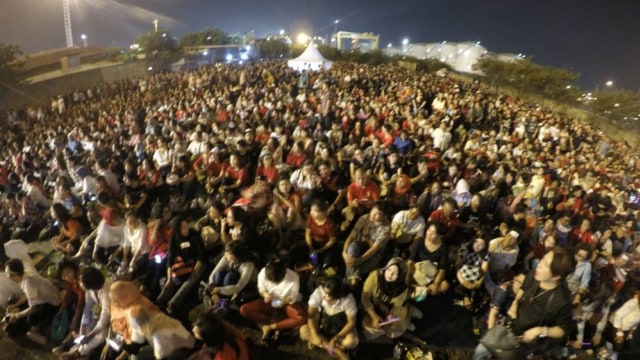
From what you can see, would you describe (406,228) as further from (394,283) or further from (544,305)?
(544,305)

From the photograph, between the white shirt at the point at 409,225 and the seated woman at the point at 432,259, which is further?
the white shirt at the point at 409,225

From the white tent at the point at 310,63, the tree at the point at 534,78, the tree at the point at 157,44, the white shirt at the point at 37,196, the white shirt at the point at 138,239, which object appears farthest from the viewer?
the tree at the point at 534,78

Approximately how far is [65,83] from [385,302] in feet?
53.9

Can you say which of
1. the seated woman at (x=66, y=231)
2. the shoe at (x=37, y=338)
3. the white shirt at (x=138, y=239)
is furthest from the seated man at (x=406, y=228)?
the seated woman at (x=66, y=231)

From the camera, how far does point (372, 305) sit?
3.39 m

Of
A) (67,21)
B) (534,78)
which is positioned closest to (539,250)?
(67,21)

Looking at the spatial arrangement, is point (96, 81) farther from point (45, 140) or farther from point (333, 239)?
point (333, 239)

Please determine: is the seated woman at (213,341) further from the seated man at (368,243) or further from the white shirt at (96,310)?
the seated man at (368,243)

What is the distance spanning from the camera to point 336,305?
316 centimetres

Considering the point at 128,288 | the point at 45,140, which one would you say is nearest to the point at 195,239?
the point at 128,288

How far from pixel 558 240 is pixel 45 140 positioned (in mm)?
11565

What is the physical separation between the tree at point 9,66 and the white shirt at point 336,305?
15.1 metres

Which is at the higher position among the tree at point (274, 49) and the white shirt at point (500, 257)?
the tree at point (274, 49)

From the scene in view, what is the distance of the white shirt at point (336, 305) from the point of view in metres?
3.15
